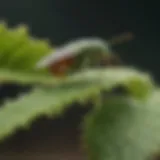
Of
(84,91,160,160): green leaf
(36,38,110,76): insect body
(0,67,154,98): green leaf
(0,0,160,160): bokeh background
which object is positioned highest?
(0,0,160,160): bokeh background

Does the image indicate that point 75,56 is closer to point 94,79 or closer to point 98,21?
point 94,79

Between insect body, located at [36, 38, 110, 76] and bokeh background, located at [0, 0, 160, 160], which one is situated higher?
bokeh background, located at [0, 0, 160, 160]

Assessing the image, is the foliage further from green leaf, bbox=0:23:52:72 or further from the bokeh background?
the bokeh background

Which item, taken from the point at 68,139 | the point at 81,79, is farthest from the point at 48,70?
the point at 68,139

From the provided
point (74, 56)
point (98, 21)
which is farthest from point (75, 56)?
point (98, 21)

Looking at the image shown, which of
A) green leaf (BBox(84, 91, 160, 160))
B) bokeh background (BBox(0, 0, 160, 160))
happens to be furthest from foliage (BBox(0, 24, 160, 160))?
bokeh background (BBox(0, 0, 160, 160))

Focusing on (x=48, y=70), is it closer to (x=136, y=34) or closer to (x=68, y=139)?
(x=68, y=139)

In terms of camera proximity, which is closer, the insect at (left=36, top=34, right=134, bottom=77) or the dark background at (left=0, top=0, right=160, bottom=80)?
the insect at (left=36, top=34, right=134, bottom=77)

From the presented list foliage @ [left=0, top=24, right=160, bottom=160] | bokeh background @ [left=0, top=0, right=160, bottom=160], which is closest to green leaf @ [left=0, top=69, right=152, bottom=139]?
foliage @ [left=0, top=24, right=160, bottom=160]
